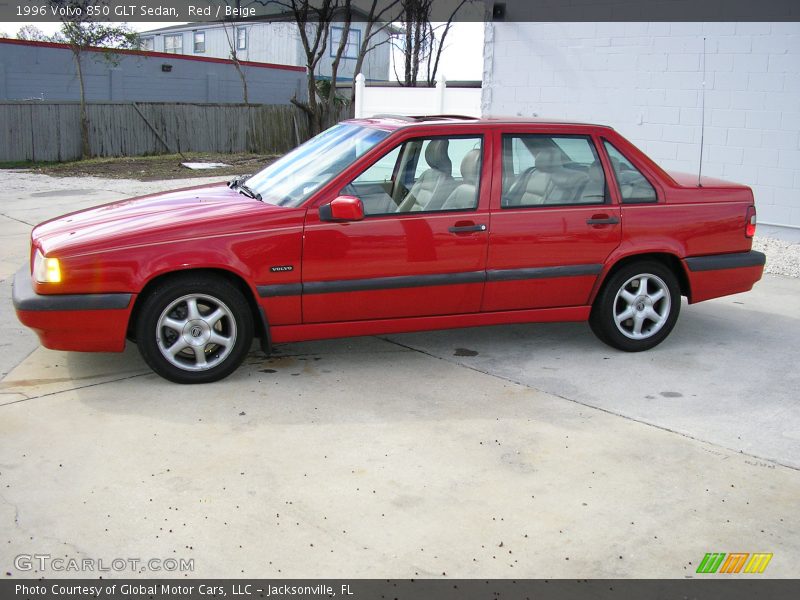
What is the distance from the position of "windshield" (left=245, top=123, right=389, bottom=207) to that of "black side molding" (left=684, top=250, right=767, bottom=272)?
2320 millimetres

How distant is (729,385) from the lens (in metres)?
5.58

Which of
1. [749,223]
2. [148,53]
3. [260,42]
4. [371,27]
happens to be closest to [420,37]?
[371,27]

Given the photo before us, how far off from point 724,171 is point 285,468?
26.8ft

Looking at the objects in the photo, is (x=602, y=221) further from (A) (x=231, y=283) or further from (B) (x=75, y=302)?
(B) (x=75, y=302)

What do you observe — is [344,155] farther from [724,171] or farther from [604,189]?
[724,171]

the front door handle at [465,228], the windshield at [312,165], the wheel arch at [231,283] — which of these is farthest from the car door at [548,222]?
the wheel arch at [231,283]

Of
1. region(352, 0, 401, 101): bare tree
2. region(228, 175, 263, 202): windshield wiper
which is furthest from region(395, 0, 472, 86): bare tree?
region(228, 175, 263, 202): windshield wiper

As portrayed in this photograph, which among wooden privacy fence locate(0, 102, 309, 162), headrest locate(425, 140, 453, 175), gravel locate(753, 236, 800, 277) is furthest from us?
wooden privacy fence locate(0, 102, 309, 162)

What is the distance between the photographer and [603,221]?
590 cm

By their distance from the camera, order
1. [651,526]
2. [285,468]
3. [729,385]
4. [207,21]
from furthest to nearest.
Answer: [207,21] → [729,385] → [285,468] → [651,526]

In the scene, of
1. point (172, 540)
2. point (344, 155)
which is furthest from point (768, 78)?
point (172, 540)

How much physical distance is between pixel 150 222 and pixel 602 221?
9.47 ft

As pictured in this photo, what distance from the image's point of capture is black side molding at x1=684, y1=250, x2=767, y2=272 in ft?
20.1

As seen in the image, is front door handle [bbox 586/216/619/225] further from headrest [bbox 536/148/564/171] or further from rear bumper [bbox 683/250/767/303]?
rear bumper [bbox 683/250/767/303]
